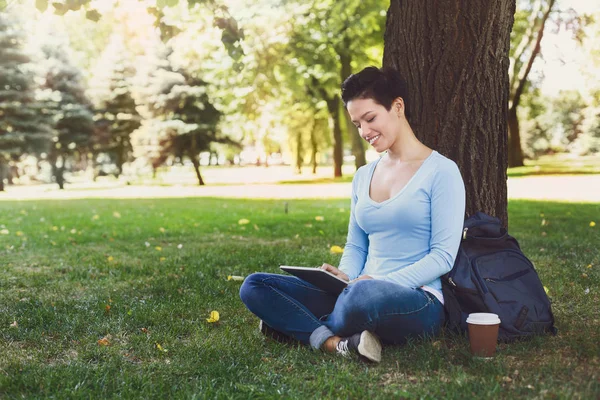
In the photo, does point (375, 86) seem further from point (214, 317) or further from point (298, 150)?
point (298, 150)

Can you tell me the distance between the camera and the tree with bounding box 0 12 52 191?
82.5 ft

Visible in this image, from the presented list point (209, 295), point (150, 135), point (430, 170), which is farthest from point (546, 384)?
point (150, 135)

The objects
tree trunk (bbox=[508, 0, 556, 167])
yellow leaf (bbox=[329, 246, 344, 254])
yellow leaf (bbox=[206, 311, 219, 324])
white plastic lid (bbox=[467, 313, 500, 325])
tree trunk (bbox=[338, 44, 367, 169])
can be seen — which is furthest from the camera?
tree trunk (bbox=[508, 0, 556, 167])

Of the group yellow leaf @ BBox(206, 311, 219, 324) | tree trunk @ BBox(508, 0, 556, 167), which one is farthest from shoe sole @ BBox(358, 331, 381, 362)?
tree trunk @ BBox(508, 0, 556, 167)

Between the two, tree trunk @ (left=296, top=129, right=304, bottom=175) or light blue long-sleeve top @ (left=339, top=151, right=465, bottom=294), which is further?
tree trunk @ (left=296, top=129, right=304, bottom=175)

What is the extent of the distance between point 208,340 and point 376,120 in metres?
1.68

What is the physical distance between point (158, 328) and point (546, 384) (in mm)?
2442

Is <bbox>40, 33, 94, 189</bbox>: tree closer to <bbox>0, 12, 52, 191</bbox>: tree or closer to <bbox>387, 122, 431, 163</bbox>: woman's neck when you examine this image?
<bbox>0, 12, 52, 191</bbox>: tree

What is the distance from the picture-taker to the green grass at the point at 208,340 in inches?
114

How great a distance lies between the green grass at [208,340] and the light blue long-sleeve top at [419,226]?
1.38 ft

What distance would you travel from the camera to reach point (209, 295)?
5004mm

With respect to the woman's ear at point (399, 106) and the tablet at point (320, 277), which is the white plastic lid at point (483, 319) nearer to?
the tablet at point (320, 277)

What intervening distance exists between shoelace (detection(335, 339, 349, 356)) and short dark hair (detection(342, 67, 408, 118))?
1.32m

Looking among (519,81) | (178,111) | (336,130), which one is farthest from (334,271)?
(178,111)
